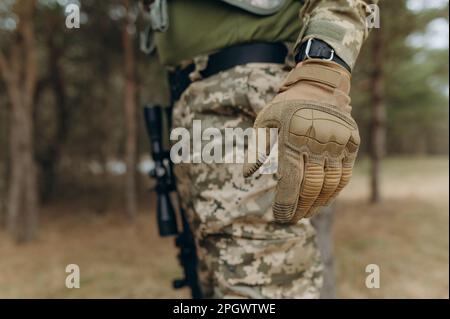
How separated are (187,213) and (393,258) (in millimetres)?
2274

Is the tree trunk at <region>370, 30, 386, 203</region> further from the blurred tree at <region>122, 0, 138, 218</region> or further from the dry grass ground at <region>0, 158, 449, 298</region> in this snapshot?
the blurred tree at <region>122, 0, 138, 218</region>

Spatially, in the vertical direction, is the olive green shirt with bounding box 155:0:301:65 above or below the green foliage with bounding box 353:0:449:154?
below

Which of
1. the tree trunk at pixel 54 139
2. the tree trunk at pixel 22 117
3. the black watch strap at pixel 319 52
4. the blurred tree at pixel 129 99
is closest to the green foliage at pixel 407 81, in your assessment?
the blurred tree at pixel 129 99

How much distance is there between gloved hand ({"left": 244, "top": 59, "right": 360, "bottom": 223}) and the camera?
785 mm

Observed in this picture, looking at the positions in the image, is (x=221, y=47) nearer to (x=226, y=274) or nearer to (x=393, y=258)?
(x=226, y=274)

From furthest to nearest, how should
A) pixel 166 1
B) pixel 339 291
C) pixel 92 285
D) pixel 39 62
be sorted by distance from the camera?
pixel 39 62 → pixel 92 285 → pixel 339 291 → pixel 166 1

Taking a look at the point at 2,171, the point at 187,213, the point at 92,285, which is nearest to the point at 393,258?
the point at 92,285

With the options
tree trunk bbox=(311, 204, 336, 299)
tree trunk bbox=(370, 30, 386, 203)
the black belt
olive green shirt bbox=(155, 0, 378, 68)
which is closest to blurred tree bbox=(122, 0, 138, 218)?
tree trunk bbox=(370, 30, 386, 203)

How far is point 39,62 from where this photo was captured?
21.1ft

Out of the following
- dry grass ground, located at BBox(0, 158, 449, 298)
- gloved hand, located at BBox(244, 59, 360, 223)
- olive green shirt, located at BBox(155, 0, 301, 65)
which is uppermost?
olive green shirt, located at BBox(155, 0, 301, 65)

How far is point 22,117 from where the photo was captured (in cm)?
411

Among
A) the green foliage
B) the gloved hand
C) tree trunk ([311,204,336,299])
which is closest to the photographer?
the gloved hand

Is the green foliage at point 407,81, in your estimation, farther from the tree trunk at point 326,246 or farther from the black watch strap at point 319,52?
the black watch strap at point 319,52

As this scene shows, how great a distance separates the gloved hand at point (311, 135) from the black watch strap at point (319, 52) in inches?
0.7
